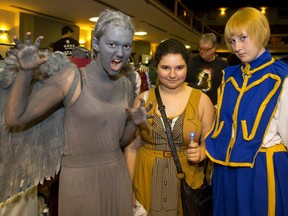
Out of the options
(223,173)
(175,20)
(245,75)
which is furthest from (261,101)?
(175,20)

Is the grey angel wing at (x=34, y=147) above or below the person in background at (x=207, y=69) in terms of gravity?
below

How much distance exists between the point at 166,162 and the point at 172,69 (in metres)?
0.54

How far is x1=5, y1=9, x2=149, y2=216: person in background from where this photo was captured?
129cm

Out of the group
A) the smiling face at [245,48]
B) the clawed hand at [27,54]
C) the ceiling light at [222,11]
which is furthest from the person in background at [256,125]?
the ceiling light at [222,11]

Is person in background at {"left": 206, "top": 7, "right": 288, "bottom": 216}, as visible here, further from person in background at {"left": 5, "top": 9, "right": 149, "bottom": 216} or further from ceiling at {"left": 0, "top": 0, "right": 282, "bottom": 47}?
ceiling at {"left": 0, "top": 0, "right": 282, "bottom": 47}

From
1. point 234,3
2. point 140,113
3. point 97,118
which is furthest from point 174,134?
point 234,3

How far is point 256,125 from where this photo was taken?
5.06ft

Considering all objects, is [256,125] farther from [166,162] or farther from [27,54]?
[27,54]

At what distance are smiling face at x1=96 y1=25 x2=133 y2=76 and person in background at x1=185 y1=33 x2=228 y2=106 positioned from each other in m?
2.21

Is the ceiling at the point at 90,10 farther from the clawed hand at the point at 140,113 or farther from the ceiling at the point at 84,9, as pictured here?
the clawed hand at the point at 140,113

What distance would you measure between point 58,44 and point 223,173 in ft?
9.55

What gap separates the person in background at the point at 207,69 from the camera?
136 inches

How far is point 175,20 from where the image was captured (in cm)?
978

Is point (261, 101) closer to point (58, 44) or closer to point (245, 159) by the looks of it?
point (245, 159)
